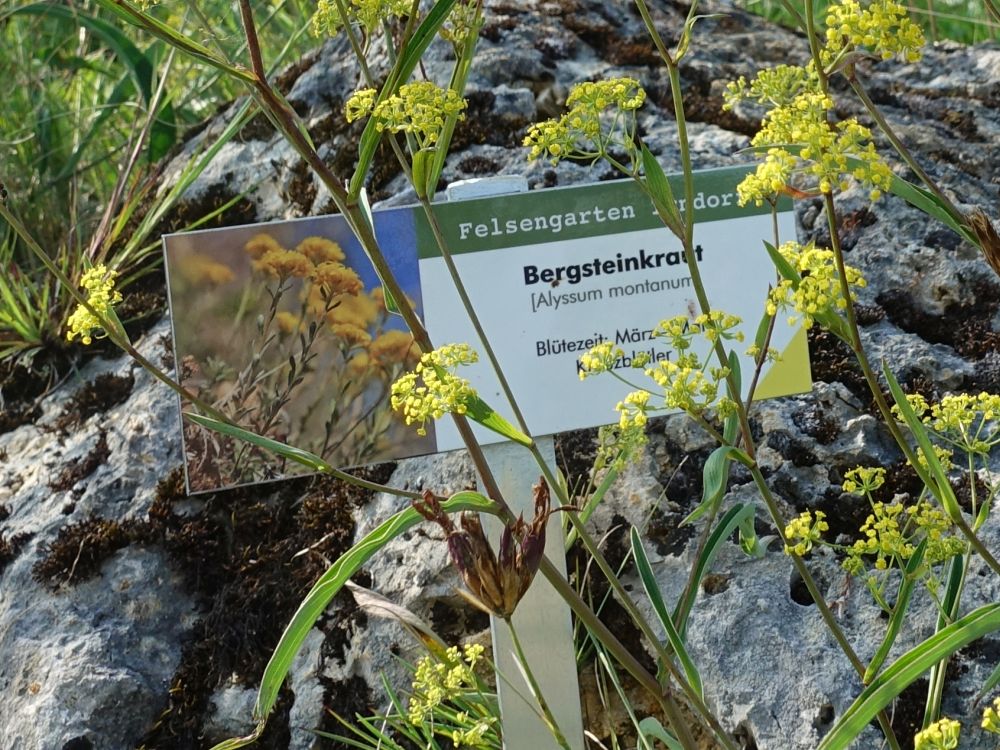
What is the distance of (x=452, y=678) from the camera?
1101 mm

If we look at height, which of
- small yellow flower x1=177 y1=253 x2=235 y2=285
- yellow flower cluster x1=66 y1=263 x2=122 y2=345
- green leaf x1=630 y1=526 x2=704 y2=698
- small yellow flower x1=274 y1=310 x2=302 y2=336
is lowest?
green leaf x1=630 y1=526 x2=704 y2=698

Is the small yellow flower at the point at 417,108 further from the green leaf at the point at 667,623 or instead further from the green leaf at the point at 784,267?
the green leaf at the point at 667,623

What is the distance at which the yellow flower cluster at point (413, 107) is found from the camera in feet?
2.83

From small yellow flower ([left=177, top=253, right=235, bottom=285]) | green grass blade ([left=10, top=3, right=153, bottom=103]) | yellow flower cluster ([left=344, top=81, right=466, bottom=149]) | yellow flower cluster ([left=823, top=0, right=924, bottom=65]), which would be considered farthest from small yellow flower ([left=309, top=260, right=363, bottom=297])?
green grass blade ([left=10, top=3, right=153, bottom=103])

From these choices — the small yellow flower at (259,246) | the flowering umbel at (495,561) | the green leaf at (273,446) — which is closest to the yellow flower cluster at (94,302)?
the green leaf at (273,446)

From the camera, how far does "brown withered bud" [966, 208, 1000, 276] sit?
2.75 ft

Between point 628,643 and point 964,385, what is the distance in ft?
2.12

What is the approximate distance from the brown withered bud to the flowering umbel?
16.9 inches

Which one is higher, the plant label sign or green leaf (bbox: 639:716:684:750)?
the plant label sign

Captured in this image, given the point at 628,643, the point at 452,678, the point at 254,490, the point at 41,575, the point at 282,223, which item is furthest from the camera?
the point at 254,490

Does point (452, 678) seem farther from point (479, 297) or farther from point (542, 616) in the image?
point (479, 297)

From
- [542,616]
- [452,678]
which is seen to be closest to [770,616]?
[542,616]

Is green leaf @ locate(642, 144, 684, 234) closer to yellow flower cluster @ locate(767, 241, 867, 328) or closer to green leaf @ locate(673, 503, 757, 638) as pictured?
yellow flower cluster @ locate(767, 241, 867, 328)

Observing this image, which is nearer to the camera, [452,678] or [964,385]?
[452,678]
